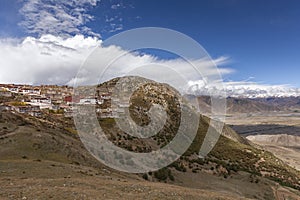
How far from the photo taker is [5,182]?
17.8 meters

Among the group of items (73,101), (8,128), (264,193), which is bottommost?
(264,193)

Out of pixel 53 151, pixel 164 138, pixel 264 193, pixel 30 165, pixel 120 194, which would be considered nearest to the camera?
pixel 120 194

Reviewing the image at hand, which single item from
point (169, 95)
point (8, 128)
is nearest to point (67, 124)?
point (8, 128)

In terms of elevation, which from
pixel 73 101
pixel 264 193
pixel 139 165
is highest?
pixel 73 101

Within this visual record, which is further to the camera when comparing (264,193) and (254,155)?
(254,155)

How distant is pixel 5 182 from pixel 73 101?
7766 centimetres

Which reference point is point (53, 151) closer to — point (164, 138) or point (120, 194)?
point (120, 194)

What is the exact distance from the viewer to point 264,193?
3928cm

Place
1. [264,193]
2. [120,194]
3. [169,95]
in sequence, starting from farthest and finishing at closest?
[169,95]
[264,193]
[120,194]

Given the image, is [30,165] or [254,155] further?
[254,155]

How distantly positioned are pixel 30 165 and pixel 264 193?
98.9 feet

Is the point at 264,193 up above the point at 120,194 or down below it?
below

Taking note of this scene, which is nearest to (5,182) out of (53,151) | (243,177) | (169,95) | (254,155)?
(53,151)

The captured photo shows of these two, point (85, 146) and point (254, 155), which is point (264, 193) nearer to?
point (85, 146)
